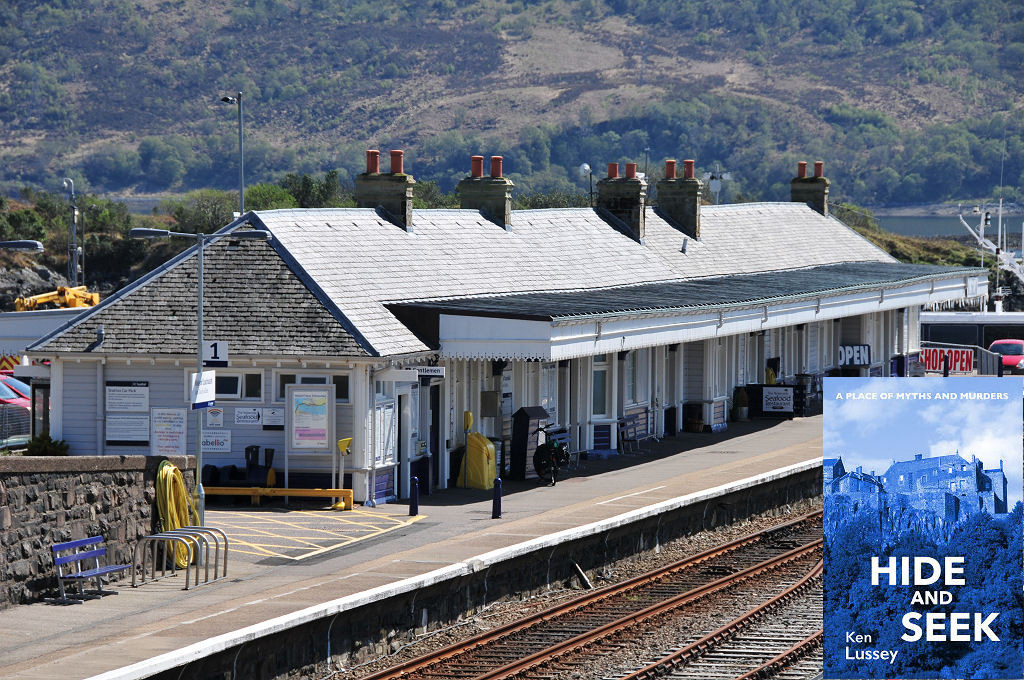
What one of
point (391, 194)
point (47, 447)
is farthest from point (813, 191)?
point (47, 447)

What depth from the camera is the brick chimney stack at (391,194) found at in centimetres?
3362

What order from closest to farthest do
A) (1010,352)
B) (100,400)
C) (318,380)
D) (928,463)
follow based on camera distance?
(928,463)
(318,380)
(100,400)
(1010,352)

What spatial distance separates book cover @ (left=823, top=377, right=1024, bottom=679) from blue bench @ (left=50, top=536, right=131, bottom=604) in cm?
1294

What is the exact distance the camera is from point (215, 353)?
25812 mm

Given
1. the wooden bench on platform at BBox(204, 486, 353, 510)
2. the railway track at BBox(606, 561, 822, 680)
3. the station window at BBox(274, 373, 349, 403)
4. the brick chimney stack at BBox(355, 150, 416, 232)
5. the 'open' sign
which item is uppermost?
the brick chimney stack at BBox(355, 150, 416, 232)

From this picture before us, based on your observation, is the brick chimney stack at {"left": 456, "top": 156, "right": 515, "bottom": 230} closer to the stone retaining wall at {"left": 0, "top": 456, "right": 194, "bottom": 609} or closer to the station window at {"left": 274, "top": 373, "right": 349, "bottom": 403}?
the station window at {"left": 274, "top": 373, "right": 349, "bottom": 403}

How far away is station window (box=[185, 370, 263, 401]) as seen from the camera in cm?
2792

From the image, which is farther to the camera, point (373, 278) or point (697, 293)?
point (697, 293)

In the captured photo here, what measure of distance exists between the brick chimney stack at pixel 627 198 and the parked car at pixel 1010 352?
708 inches

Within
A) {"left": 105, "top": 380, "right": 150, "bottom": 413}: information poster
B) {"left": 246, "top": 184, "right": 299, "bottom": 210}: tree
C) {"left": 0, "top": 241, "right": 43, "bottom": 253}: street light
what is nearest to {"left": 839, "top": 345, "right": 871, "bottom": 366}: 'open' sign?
{"left": 105, "top": 380, "right": 150, "bottom": 413}: information poster

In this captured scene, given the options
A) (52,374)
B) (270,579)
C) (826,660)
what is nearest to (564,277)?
(52,374)

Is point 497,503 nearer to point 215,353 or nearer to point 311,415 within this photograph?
point 311,415

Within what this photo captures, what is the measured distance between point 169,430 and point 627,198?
17.8m

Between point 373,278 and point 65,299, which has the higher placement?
point 65,299
